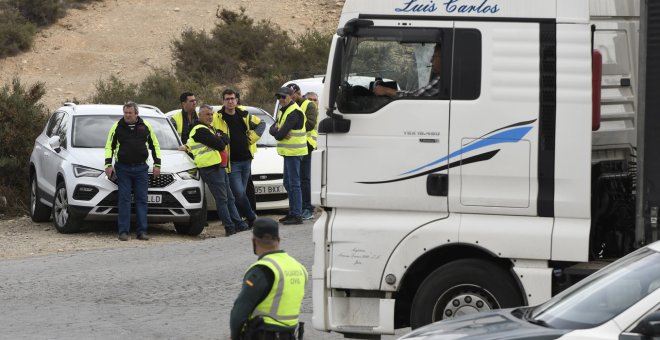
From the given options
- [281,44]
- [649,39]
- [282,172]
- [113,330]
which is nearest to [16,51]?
[281,44]

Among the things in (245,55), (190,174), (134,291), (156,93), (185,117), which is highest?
(245,55)

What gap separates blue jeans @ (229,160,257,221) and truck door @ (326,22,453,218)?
7740 millimetres

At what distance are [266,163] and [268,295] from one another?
38.0 feet

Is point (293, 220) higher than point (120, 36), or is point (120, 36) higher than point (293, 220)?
point (120, 36)

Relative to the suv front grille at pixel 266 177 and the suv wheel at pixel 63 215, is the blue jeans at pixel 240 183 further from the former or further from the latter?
the suv wheel at pixel 63 215

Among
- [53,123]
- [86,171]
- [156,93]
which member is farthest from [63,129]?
[156,93]

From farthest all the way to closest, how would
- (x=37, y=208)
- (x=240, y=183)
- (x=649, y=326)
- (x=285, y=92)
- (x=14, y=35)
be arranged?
(x=14, y=35) < (x=37, y=208) < (x=240, y=183) < (x=285, y=92) < (x=649, y=326)

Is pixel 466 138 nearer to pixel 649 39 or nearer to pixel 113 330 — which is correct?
pixel 649 39

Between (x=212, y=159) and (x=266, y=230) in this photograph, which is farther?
(x=212, y=159)

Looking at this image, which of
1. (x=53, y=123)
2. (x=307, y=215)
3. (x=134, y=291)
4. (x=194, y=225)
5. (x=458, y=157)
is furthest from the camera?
(x=53, y=123)

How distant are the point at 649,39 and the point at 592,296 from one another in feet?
8.07

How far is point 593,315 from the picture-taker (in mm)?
6590

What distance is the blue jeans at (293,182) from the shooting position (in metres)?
16.5

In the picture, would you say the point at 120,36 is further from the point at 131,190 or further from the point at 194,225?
the point at 131,190
